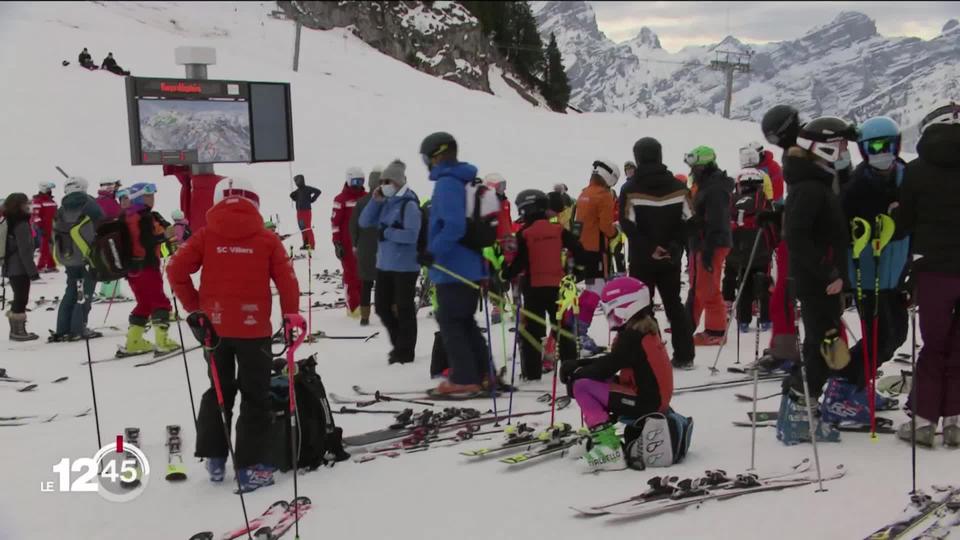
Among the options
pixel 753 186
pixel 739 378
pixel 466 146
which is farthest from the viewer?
pixel 466 146

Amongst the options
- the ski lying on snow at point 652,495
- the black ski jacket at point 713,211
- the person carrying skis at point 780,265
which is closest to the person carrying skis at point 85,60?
the person carrying skis at point 780,265

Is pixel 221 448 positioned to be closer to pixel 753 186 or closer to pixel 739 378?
pixel 739 378

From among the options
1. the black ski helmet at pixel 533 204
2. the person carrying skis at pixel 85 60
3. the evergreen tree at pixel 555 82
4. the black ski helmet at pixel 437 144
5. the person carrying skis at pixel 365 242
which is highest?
the evergreen tree at pixel 555 82

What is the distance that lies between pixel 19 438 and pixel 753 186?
6858 millimetres

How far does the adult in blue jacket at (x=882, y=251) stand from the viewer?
532 centimetres

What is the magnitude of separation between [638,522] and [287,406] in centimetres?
227

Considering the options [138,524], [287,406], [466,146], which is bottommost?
[138,524]

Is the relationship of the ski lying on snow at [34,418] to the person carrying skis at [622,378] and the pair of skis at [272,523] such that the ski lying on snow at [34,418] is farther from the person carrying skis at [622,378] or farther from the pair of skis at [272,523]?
the person carrying skis at [622,378]

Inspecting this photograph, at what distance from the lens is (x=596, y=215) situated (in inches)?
328

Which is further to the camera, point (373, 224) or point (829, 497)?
point (373, 224)

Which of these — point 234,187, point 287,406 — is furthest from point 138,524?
point 234,187

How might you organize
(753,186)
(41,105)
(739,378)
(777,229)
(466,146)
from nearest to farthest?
(777,229), (739,378), (753,186), (41,105), (466,146)

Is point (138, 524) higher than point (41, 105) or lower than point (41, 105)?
lower

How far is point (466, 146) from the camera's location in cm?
2770
